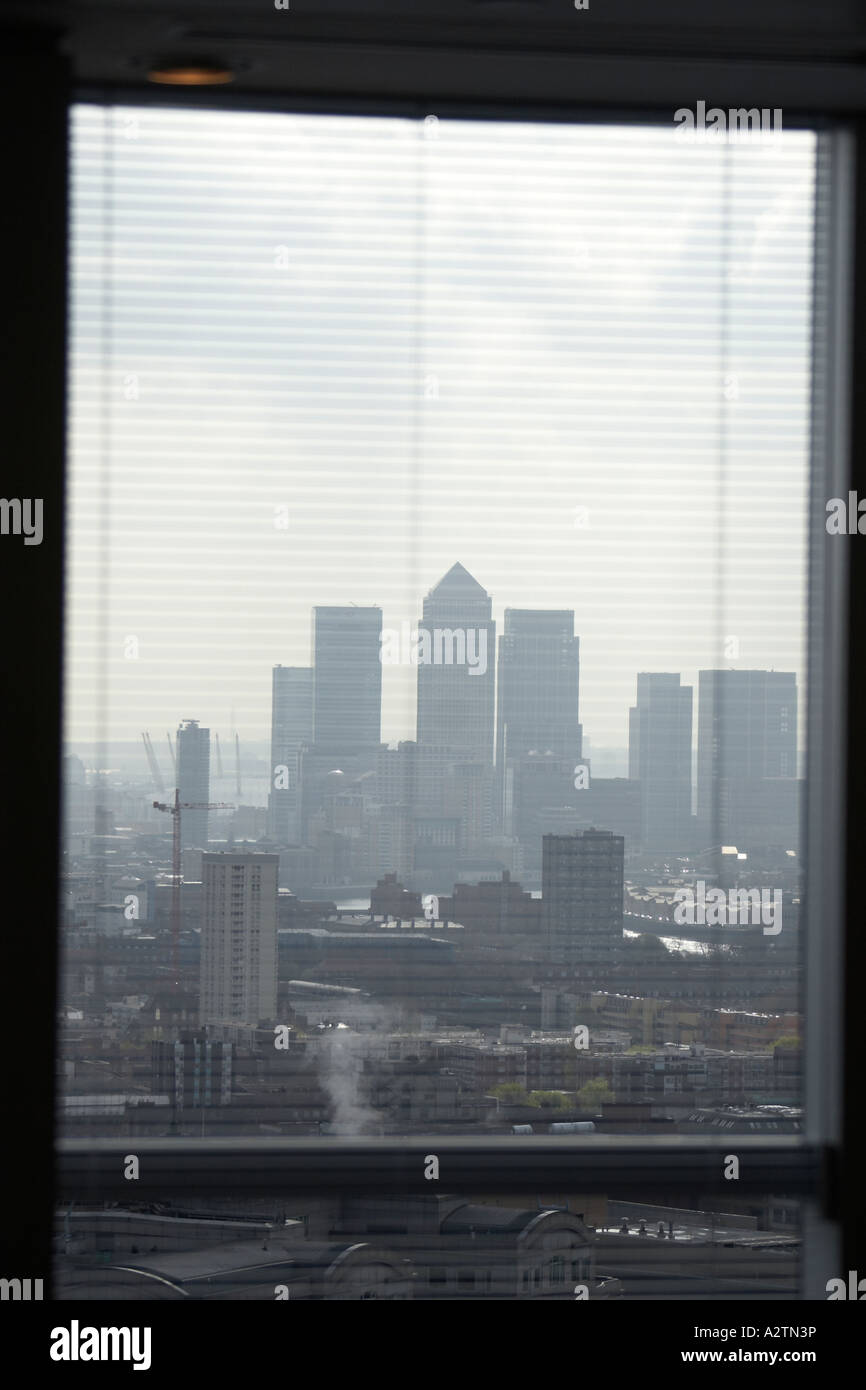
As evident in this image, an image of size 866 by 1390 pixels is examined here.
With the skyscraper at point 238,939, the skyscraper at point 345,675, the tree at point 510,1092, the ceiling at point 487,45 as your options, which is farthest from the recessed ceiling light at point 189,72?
the tree at point 510,1092

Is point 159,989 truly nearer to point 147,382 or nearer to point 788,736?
point 147,382

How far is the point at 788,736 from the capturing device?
7.23 feet

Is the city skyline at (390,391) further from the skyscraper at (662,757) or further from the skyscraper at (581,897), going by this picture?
the skyscraper at (581,897)

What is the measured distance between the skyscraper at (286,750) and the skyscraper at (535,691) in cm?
38

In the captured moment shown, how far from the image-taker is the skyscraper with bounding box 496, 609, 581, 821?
7.04 feet

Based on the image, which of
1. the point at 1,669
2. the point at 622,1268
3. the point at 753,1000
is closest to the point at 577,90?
the point at 1,669

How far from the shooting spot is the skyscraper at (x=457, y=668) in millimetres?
2127

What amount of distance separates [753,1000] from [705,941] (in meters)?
0.16

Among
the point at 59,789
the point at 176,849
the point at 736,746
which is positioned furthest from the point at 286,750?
the point at 736,746

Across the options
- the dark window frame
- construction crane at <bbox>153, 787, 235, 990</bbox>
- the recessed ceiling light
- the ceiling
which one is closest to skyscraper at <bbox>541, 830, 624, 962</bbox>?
the dark window frame

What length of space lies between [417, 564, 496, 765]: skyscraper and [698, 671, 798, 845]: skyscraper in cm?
44

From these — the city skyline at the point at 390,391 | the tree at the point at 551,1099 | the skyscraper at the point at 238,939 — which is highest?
the city skyline at the point at 390,391

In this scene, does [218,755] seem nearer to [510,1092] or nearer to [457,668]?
[457,668]

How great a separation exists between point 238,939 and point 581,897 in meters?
0.68
